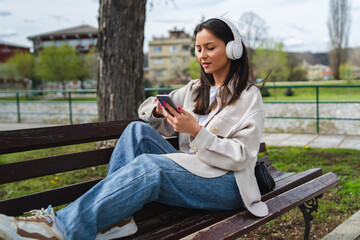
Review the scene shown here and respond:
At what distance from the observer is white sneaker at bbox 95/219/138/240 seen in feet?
6.04

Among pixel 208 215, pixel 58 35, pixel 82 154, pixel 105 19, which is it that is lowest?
pixel 208 215

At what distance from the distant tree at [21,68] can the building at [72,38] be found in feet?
67.3

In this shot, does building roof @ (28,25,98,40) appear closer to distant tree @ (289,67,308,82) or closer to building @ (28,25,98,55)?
building @ (28,25,98,55)

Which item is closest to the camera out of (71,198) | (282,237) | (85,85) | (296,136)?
(71,198)

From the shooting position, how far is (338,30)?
5162cm

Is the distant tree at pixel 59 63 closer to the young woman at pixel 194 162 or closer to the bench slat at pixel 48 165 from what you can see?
the bench slat at pixel 48 165

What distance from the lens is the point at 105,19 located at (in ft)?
15.9

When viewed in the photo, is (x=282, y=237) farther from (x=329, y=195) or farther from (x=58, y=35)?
(x=58, y=35)

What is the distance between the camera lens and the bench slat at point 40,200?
2117mm

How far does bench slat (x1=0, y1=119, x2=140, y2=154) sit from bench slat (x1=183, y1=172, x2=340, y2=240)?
0.99 meters

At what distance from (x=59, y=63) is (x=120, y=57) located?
4670cm

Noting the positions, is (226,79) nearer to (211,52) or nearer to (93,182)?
(211,52)

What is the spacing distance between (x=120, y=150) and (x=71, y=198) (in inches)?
18.8

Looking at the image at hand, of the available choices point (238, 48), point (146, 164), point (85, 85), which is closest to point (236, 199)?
point (146, 164)
